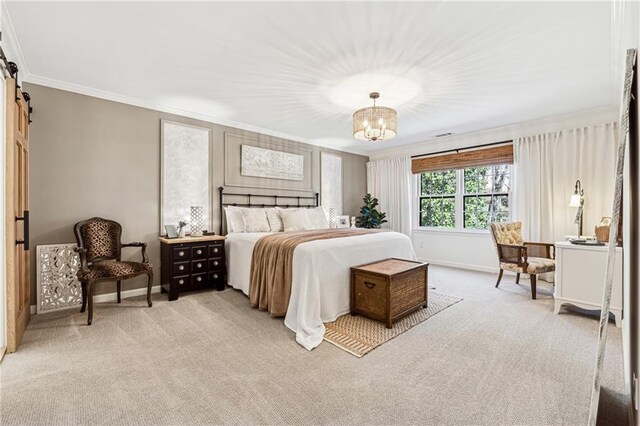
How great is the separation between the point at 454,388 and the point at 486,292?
257cm

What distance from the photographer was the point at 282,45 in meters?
2.62

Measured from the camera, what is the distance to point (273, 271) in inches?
126

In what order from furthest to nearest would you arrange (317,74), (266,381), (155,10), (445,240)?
(445,240) → (317,74) → (155,10) → (266,381)

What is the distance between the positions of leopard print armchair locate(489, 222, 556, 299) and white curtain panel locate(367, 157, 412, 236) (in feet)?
7.35

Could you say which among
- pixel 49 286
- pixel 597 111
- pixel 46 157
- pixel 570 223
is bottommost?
pixel 49 286

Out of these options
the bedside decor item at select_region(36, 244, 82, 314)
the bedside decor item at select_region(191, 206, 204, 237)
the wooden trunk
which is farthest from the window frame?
the bedside decor item at select_region(36, 244, 82, 314)

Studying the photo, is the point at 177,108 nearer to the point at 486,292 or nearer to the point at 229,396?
the point at 229,396

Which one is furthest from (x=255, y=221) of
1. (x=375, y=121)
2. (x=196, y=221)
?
(x=375, y=121)

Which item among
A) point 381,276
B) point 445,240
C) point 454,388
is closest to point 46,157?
point 381,276

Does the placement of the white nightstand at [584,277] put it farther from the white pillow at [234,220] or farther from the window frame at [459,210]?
the white pillow at [234,220]

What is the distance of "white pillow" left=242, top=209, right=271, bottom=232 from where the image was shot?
4.51m

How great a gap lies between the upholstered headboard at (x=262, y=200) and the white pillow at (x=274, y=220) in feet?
1.75

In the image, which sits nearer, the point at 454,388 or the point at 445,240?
the point at 454,388

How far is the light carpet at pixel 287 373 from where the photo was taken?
169 centimetres
